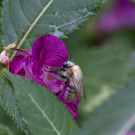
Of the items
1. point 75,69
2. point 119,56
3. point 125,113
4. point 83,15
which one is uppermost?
point 125,113

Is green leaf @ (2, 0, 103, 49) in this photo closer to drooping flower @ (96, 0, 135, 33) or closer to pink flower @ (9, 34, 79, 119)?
pink flower @ (9, 34, 79, 119)

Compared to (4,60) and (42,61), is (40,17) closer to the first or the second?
(42,61)

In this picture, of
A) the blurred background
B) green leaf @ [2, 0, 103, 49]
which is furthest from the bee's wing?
the blurred background

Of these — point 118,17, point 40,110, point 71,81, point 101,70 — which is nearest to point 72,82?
point 71,81

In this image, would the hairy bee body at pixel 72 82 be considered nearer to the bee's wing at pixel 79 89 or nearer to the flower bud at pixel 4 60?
the bee's wing at pixel 79 89

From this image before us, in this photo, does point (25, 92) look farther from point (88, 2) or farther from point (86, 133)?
point (88, 2)

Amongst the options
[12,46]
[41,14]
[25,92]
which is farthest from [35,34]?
[25,92]
